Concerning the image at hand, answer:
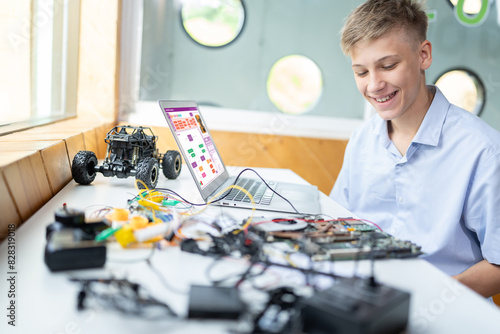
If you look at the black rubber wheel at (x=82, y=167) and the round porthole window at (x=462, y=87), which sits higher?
the round porthole window at (x=462, y=87)

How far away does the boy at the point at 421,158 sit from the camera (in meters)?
1.06

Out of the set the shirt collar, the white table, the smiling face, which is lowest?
the white table

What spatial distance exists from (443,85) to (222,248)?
2.36m

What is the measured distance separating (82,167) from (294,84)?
164 cm

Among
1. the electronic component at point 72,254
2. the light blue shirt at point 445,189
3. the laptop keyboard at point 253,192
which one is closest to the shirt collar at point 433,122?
the light blue shirt at point 445,189

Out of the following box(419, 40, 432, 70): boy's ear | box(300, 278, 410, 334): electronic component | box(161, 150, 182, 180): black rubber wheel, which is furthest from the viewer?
box(161, 150, 182, 180): black rubber wheel

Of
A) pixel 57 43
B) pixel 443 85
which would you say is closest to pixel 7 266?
pixel 57 43

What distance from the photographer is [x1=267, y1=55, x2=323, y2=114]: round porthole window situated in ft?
8.30

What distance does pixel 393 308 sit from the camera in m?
0.50

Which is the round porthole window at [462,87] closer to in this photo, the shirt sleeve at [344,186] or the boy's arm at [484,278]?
the shirt sleeve at [344,186]

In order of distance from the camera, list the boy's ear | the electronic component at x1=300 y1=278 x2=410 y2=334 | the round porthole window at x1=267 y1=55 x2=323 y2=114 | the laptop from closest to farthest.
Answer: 1. the electronic component at x1=300 y1=278 x2=410 y2=334
2. the laptop
3. the boy's ear
4. the round porthole window at x1=267 y1=55 x2=323 y2=114

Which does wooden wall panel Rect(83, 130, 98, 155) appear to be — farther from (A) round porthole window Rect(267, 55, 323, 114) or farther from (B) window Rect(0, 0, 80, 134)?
(A) round porthole window Rect(267, 55, 323, 114)

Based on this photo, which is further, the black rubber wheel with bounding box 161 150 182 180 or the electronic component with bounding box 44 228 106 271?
the black rubber wheel with bounding box 161 150 182 180

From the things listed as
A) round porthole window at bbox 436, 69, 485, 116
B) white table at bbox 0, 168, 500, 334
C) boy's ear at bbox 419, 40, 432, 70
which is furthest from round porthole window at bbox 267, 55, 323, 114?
white table at bbox 0, 168, 500, 334
